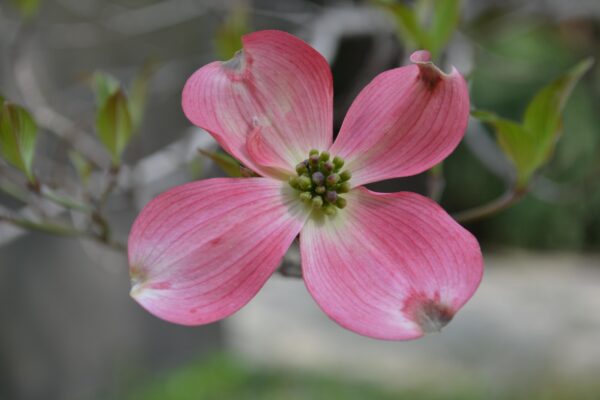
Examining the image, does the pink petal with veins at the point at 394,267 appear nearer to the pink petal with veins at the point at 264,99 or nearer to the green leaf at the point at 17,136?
the pink petal with veins at the point at 264,99

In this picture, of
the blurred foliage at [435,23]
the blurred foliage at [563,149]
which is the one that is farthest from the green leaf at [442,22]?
the blurred foliage at [563,149]

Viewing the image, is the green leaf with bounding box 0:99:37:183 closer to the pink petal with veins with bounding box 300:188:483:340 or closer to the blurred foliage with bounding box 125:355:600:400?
the pink petal with veins with bounding box 300:188:483:340

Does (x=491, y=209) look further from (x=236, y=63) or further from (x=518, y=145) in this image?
(x=236, y=63)

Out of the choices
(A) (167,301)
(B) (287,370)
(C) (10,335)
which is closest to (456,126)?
(A) (167,301)

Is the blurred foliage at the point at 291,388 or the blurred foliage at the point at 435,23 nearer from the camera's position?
the blurred foliage at the point at 435,23

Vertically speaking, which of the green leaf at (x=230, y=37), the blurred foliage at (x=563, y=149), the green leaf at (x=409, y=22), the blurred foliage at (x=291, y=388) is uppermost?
the blurred foliage at (x=563, y=149)

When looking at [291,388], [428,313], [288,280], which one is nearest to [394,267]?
[428,313]

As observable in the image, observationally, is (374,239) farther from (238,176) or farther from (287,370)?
(287,370)
